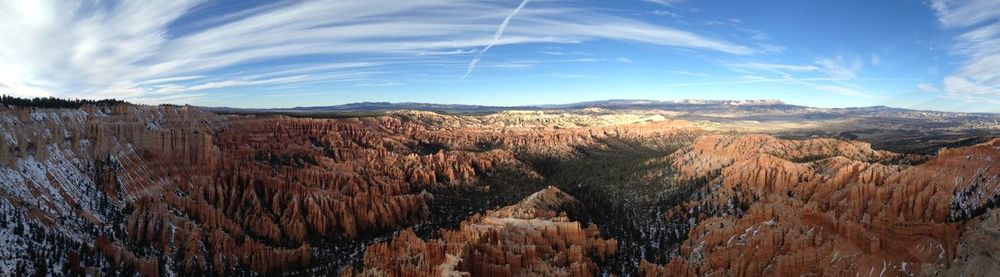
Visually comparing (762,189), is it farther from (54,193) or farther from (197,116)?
(197,116)

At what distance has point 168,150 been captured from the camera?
63969 mm

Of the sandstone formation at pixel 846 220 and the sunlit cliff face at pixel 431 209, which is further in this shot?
the sunlit cliff face at pixel 431 209

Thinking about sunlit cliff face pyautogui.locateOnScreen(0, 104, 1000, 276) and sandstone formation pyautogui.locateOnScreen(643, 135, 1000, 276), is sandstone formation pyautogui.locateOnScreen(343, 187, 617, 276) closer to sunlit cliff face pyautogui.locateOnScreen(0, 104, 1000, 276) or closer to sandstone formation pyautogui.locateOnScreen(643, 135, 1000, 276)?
sunlit cliff face pyautogui.locateOnScreen(0, 104, 1000, 276)

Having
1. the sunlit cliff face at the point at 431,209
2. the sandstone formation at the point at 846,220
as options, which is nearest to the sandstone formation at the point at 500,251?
the sunlit cliff face at the point at 431,209

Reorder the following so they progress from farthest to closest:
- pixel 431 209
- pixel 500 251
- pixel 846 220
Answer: pixel 431 209 < pixel 500 251 < pixel 846 220

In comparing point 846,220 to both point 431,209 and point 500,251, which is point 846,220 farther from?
point 431,209

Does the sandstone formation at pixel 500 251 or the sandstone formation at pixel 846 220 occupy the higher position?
the sandstone formation at pixel 846 220

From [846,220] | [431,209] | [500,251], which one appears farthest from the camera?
[431,209]

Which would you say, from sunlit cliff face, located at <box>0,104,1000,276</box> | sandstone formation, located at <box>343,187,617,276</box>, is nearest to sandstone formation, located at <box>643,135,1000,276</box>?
sunlit cliff face, located at <box>0,104,1000,276</box>

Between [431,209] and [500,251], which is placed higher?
[500,251]

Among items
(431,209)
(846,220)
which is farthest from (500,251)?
(431,209)

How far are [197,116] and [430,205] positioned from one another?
3912cm

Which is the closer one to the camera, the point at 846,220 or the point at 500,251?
the point at 846,220

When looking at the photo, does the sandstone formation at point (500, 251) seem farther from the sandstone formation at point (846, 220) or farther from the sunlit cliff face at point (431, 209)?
the sandstone formation at point (846, 220)
